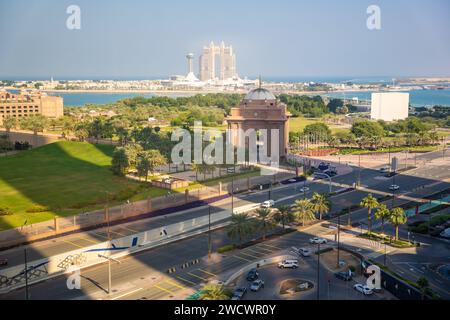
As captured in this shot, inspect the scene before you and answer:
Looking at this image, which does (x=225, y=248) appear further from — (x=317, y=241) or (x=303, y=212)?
(x=303, y=212)

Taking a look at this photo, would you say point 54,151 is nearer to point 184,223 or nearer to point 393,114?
point 184,223

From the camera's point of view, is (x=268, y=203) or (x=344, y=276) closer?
(x=344, y=276)

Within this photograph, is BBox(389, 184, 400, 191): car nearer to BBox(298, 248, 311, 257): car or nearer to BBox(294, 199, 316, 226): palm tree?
BBox(294, 199, 316, 226): palm tree

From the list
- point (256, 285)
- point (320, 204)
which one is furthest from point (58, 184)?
point (256, 285)

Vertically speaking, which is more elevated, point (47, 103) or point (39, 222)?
point (47, 103)
